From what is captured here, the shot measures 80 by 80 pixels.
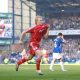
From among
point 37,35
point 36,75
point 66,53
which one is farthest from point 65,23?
point 36,75

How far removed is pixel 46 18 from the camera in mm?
57812

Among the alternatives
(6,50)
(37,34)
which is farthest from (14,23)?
(37,34)

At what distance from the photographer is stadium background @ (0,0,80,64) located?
178 feet

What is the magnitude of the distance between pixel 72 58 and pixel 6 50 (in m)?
9.63

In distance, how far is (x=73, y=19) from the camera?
192ft

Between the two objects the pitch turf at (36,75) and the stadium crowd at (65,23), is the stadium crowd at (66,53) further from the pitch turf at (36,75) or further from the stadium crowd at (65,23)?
the pitch turf at (36,75)

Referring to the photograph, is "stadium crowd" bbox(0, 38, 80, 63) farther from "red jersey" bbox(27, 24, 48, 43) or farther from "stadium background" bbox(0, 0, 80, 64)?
"red jersey" bbox(27, 24, 48, 43)

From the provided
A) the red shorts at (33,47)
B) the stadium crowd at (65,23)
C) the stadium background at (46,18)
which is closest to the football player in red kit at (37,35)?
the red shorts at (33,47)

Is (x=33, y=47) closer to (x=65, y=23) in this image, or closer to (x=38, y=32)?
(x=38, y=32)

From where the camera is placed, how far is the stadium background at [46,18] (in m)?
54.2

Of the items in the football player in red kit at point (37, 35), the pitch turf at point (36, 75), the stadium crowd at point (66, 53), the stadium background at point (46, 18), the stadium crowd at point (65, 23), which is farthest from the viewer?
the stadium crowd at point (65, 23)

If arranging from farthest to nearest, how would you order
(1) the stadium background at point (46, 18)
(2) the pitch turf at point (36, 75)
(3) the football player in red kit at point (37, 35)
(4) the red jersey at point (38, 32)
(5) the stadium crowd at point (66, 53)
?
1. (1) the stadium background at point (46, 18)
2. (5) the stadium crowd at point (66, 53)
3. (4) the red jersey at point (38, 32)
4. (3) the football player in red kit at point (37, 35)
5. (2) the pitch turf at point (36, 75)

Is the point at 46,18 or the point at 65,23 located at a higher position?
the point at 46,18

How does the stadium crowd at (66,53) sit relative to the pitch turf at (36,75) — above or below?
below
